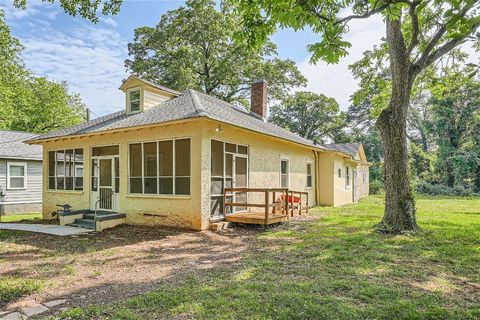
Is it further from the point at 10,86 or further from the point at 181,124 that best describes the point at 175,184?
the point at 10,86

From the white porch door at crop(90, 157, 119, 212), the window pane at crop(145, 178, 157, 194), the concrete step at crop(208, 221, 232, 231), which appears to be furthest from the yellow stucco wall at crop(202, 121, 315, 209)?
the white porch door at crop(90, 157, 119, 212)

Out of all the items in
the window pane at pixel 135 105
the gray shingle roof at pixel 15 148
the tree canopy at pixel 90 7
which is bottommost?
the gray shingle roof at pixel 15 148

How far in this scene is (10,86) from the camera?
26.8 meters

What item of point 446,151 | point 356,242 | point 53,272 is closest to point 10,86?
point 53,272

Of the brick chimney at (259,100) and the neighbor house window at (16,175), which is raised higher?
the brick chimney at (259,100)

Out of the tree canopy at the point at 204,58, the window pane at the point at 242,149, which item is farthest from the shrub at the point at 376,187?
the window pane at the point at 242,149

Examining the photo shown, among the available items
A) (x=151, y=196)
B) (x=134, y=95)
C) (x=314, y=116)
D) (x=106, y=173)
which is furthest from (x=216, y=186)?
(x=314, y=116)

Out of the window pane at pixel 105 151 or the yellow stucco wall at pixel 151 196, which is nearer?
the yellow stucco wall at pixel 151 196

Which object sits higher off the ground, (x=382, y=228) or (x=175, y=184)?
(x=175, y=184)

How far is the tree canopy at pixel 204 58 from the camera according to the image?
24891 mm

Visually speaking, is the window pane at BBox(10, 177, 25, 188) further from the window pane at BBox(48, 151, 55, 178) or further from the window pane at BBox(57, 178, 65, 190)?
the window pane at BBox(57, 178, 65, 190)

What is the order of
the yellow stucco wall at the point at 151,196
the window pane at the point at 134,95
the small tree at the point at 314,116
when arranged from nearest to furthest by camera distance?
the yellow stucco wall at the point at 151,196 → the window pane at the point at 134,95 → the small tree at the point at 314,116

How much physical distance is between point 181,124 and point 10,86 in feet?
81.5

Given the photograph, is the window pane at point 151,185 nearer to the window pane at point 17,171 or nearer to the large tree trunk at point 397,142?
the large tree trunk at point 397,142
